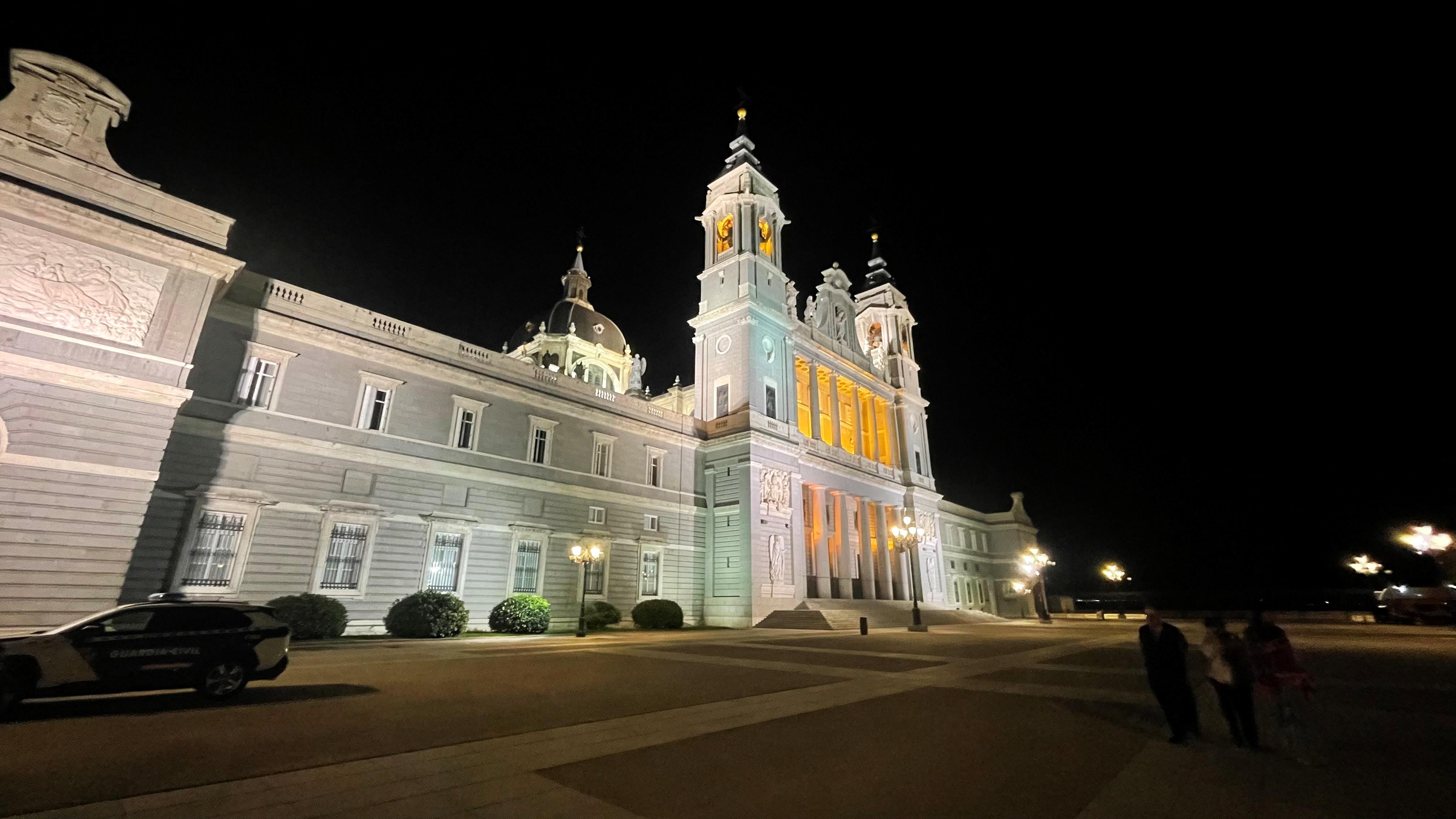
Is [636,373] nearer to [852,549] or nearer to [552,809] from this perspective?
[852,549]

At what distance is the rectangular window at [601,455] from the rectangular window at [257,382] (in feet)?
42.3

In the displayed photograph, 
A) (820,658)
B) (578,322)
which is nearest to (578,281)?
(578,322)

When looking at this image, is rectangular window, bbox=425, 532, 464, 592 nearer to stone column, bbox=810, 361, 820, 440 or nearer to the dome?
stone column, bbox=810, 361, 820, 440

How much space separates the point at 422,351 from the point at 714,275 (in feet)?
66.9

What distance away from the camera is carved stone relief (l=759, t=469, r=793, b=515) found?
33125mm

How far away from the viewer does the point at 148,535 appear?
16.5 metres

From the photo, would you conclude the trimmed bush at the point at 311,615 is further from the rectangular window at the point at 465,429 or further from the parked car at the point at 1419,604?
the parked car at the point at 1419,604

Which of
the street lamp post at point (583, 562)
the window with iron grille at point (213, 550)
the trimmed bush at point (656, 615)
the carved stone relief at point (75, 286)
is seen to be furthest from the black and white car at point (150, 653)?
the trimmed bush at point (656, 615)

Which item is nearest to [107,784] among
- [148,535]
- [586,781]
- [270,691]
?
[586,781]

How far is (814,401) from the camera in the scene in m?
41.8

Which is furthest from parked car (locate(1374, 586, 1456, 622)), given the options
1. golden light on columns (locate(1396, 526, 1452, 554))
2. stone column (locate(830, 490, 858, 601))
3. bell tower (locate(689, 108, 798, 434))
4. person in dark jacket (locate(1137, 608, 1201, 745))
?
person in dark jacket (locate(1137, 608, 1201, 745))

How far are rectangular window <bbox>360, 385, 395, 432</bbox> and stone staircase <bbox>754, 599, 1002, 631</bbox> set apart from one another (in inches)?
766

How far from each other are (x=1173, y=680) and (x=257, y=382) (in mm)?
24476

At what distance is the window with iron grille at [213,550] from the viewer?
17188 millimetres
